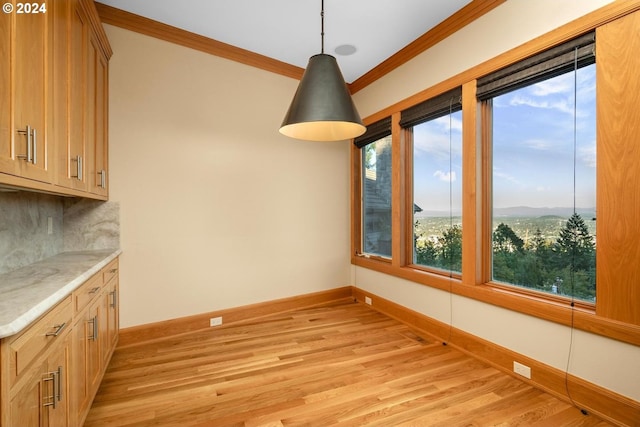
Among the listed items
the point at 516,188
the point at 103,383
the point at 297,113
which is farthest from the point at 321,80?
the point at 103,383

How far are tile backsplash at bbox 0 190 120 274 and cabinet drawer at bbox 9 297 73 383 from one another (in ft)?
2.42

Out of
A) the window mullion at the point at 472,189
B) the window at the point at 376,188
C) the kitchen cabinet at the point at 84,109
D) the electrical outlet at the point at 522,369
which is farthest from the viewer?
the window at the point at 376,188

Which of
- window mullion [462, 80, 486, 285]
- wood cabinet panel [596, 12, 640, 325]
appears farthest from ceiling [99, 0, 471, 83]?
wood cabinet panel [596, 12, 640, 325]

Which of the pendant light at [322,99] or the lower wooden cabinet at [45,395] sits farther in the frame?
the pendant light at [322,99]

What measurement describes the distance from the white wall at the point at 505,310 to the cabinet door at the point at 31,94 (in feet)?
9.92

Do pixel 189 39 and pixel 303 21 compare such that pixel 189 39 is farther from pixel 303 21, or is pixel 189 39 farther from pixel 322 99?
pixel 322 99

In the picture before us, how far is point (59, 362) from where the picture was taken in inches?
55.7

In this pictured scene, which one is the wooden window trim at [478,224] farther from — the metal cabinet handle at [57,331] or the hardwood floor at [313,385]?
the metal cabinet handle at [57,331]

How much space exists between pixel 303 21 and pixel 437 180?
2115 millimetres

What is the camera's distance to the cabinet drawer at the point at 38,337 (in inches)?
41.4

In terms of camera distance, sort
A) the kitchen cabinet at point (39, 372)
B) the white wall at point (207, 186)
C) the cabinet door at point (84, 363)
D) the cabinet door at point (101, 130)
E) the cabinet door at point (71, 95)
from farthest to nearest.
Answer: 1. the white wall at point (207, 186)
2. the cabinet door at point (101, 130)
3. the cabinet door at point (71, 95)
4. the cabinet door at point (84, 363)
5. the kitchen cabinet at point (39, 372)

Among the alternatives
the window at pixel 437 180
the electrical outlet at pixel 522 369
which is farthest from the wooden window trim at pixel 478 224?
the electrical outlet at pixel 522 369

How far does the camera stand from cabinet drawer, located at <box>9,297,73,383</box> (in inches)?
41.4

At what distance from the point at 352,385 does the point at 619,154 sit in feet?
7.57
